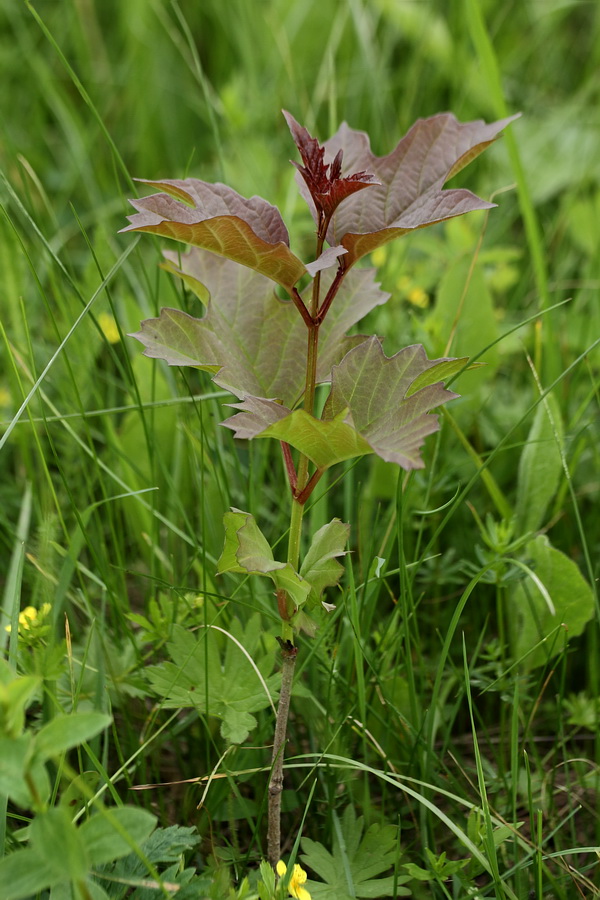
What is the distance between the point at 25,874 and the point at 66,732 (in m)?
0.13

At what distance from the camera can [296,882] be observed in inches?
34.3

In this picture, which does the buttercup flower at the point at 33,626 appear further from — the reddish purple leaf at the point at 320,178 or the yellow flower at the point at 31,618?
the reddish purple leaf at the point at 320,178

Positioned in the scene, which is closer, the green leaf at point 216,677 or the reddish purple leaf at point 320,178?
the reddish purple leaf at point 320,178

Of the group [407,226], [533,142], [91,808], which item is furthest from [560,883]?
[533,142]

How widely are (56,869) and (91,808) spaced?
32cm

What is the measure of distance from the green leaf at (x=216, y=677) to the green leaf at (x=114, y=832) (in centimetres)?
27

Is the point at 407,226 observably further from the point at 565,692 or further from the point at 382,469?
the point at 565,692

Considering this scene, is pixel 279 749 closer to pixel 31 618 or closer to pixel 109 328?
pixel 31 618

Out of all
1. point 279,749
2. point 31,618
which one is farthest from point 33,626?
point 279,749

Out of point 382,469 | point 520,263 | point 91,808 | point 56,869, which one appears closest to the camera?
point 56,869

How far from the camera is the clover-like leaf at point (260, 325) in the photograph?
89cm

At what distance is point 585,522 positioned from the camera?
150 cm

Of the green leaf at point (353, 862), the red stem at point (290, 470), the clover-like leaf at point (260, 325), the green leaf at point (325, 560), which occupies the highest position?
the clover-like leaf at point (260, 325)

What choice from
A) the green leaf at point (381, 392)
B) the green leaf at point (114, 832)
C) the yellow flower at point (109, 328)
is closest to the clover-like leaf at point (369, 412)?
the green leaf at point (381, 392)
